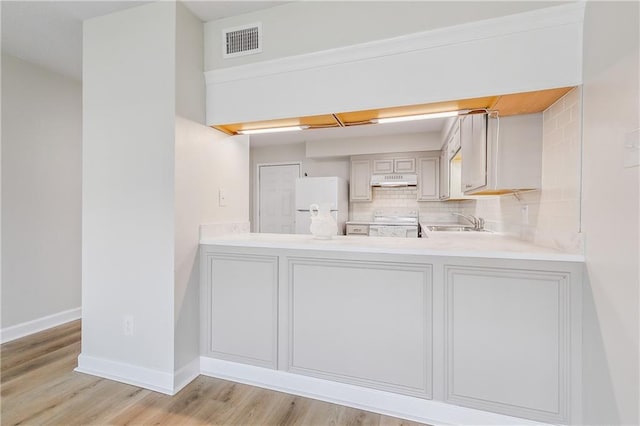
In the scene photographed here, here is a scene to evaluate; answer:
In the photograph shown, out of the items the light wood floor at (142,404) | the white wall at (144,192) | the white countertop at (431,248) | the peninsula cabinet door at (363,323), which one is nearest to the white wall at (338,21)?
the white wall at (144,192)

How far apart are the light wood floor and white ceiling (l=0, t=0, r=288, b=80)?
2.49 metres

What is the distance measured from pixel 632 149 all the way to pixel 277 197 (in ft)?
17.6

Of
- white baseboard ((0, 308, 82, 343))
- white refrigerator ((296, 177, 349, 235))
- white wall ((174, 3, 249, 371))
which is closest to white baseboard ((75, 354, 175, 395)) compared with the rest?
white wall ((174, 3, 249, 371))

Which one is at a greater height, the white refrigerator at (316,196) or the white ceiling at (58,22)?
the white ceiling at (58,22)

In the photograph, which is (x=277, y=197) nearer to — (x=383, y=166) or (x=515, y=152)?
(x=383, y=166)

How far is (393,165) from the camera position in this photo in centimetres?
527

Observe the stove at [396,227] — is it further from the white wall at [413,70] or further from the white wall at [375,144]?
the white wall at [413,70]

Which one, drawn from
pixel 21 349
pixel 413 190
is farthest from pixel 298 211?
pixel 21 349

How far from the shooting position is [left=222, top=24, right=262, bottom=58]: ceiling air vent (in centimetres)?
206

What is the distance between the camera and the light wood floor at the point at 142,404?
1.68 metres

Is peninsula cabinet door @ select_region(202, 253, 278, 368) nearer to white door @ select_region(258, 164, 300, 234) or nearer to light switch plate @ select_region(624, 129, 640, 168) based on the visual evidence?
light switch plate @ select_region(624, 129, 640, 168)

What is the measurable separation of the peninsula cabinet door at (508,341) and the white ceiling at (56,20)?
212 cm


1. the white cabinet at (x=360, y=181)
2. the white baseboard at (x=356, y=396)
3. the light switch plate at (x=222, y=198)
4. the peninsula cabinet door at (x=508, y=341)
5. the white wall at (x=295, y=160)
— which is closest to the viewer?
the peninsula cabinet door at (x=508, y=341)

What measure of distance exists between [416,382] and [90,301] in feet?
7.38
